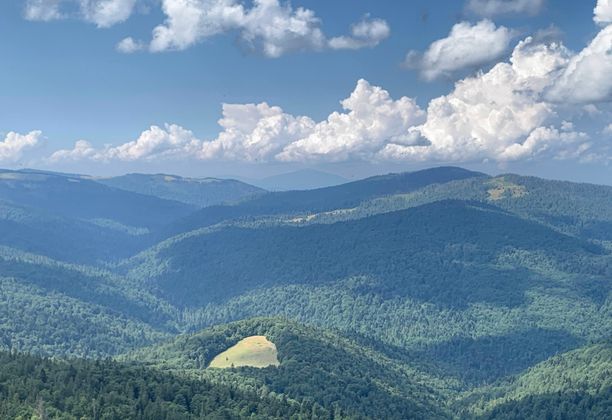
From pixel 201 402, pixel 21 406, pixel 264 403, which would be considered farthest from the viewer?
pixel 264 403

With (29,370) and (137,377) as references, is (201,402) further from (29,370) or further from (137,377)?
(29,370)

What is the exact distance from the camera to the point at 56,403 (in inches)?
5374

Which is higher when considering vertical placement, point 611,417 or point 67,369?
point 67,369

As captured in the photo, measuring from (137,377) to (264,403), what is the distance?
1257 inches

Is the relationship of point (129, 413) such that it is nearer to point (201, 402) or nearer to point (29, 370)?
point (201, 402)

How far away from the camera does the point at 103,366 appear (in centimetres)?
17325

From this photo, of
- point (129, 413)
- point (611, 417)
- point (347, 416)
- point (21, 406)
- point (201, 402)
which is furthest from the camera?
point (611, 417)

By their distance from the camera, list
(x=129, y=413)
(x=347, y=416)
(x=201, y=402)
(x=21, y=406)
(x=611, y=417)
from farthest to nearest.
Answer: (x=611, y=417), (x=347, y=416), (x=201, y=402), (x=129, y=413), (x=21, y=406)

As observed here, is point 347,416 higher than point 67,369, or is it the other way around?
point 67,369

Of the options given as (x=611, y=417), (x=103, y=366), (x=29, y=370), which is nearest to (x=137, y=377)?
(x=103, y=366)

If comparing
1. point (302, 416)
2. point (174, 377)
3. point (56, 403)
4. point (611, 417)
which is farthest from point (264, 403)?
point (611, 417)

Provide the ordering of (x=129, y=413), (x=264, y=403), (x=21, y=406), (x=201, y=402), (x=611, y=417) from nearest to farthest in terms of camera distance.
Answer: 1. (x=21, y=406)
2. (x=129, y=413)
3. (x=201, y=402)
4. (x=264, y=403)
5. (x=611, y=417)

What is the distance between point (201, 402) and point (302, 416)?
2535cm

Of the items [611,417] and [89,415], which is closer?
[89,415]
